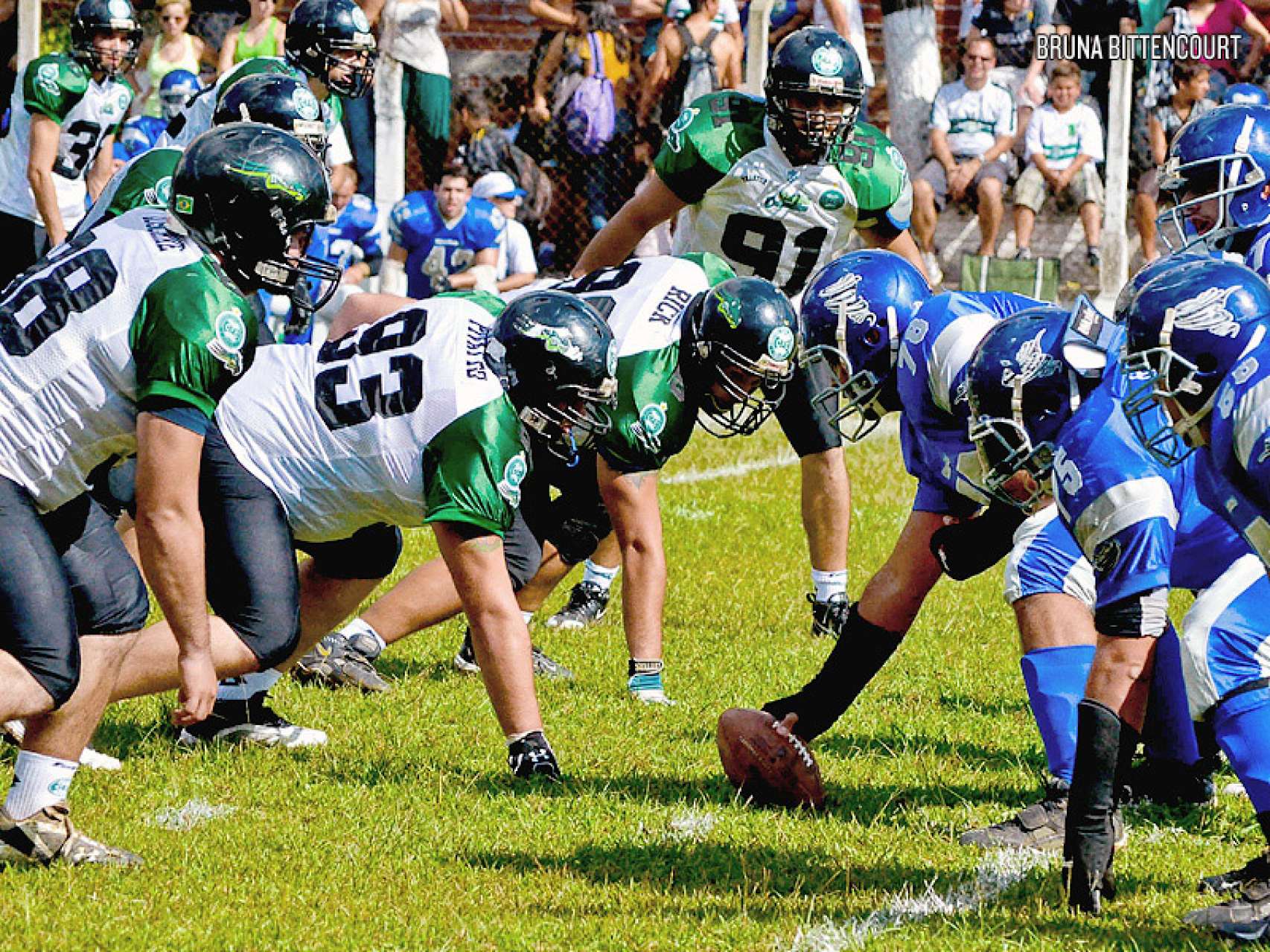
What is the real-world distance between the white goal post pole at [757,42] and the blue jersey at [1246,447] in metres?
9.66

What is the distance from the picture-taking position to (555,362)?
4555mm

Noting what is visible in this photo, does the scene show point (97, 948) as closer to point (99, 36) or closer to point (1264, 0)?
point (99, 36)

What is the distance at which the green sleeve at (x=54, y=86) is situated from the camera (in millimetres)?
8516

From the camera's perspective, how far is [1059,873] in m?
4.15

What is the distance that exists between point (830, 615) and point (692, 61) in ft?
22.3

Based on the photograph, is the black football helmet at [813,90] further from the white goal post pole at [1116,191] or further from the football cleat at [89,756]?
the white goal post pole at [1116,191]

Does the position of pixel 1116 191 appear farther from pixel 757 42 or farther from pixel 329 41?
pixel 329 41

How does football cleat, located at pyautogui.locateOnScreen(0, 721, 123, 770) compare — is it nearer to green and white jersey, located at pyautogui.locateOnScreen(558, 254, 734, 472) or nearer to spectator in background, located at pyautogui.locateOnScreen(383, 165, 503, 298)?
green and white jersey, located at pyautogui.locateOnScreen(558, 254, 734, 472)

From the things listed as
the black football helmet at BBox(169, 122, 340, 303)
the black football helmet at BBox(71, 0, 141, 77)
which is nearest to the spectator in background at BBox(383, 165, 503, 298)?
the black football helmet at BBox(71, 0, 141, 77)

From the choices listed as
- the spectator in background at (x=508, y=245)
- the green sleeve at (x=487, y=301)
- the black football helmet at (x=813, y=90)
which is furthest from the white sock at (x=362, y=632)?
the spectator in background at (x=508, y=245)

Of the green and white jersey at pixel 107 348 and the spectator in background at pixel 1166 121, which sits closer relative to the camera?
the green and white jersey at pixel 107 348

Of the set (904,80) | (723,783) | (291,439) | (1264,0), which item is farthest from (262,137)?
(1264,0)

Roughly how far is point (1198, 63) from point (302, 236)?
10787 mm

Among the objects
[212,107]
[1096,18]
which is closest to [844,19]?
[1096,18]
